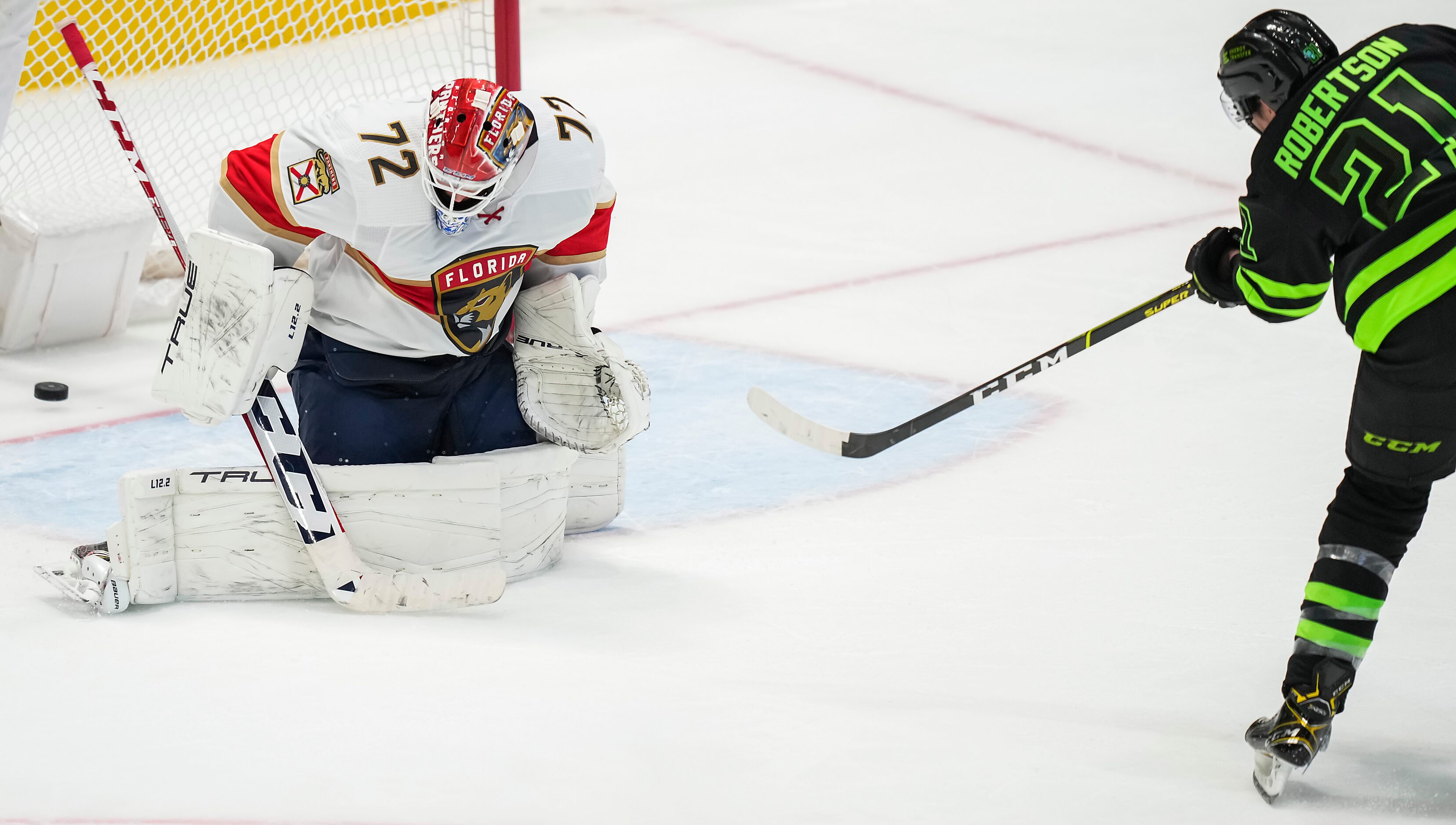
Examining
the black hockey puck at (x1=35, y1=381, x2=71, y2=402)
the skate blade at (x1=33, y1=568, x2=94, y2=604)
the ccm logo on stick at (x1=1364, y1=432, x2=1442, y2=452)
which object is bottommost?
the black hockey puck at (x1=35, y1=381, x2=71, y2=402)

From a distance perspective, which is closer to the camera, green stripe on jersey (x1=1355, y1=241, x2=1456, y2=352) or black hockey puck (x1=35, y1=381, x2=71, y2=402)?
green stripe on jersey (x1=1355, y1=241, x2=1456, y2=352)

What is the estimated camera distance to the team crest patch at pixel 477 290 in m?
2.60

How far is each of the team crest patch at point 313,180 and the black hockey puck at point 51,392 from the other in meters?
1.43

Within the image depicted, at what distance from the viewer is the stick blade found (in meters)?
2.98

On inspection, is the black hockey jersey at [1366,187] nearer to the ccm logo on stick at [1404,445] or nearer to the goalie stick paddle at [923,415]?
the ccm logo on stick at [1404,445]

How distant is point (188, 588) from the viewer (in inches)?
99.1

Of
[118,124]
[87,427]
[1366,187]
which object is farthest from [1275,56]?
[87,427]

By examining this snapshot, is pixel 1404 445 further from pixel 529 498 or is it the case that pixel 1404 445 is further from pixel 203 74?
pixel 203 74

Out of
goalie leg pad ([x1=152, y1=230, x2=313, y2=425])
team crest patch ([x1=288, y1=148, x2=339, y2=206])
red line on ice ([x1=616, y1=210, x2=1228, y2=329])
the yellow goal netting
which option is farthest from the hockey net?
goalie leg pad ([x1=152, y1=230, x2=313, y2=425])

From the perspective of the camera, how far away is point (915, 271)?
4.62 metres

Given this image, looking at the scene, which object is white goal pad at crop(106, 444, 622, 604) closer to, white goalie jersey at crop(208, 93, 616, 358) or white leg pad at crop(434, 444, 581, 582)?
white leg pad at crop(434, 444, 581, 582)

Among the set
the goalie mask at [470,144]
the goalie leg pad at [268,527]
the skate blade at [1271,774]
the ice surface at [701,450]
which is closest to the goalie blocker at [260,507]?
the goalie leg pad at [268,527]

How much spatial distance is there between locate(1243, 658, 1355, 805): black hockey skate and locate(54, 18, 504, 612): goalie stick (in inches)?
47.1

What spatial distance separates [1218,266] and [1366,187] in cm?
32
